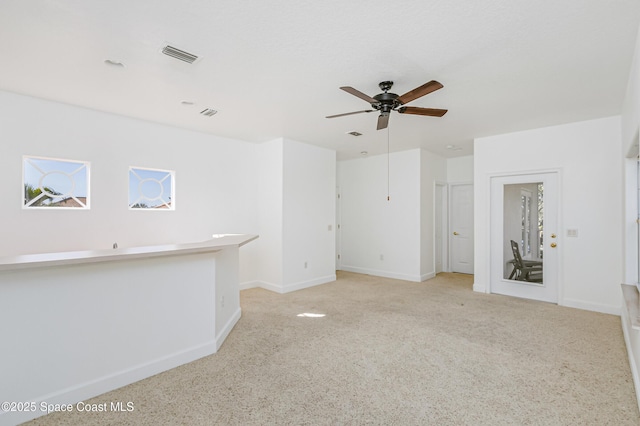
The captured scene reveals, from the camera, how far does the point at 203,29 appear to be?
2297 mm

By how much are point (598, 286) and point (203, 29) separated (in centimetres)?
553

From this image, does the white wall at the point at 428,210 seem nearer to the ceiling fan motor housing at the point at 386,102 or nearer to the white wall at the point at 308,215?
the white wall at the point at 308,215

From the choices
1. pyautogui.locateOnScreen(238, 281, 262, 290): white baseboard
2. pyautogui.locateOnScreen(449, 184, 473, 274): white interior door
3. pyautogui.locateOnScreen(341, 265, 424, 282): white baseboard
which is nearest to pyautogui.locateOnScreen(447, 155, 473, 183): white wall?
pyautogui.locateOnScreen(449, 184, 473, 274): white interior door

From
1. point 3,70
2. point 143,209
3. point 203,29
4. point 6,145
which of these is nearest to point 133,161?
point 143,209

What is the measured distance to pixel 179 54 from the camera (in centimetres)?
263

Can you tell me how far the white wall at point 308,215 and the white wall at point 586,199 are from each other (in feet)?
10.6

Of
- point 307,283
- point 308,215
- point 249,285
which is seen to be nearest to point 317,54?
point 308,215

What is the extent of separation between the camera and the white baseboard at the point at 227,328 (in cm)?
312

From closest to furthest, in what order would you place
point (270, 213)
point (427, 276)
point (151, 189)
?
point (151, 189)
point (270, 213)
point (427, 276)

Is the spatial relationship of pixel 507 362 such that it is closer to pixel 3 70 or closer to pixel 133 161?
pixel 133 161

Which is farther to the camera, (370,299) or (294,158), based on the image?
(294,158)

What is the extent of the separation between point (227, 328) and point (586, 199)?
196 inches

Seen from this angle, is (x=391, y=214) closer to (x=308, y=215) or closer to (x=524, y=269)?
(x=308, y=215)

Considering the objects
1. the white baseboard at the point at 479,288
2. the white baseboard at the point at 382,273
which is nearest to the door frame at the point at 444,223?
the white baseboard at the point at 382,273
